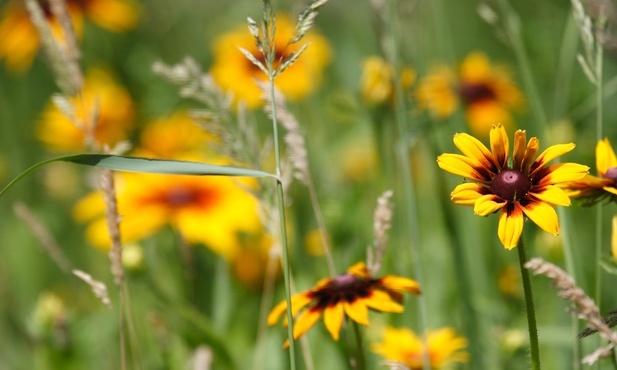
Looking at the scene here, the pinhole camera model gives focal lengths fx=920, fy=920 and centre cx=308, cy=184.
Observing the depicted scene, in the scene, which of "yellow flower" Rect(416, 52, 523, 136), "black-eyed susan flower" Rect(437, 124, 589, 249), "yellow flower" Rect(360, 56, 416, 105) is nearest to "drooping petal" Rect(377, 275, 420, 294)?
"black-eyed susan flower" Rect(437, 124, 589, 249)

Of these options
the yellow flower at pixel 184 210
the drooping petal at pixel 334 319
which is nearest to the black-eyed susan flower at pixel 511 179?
the drooping petal at pixel 334 319

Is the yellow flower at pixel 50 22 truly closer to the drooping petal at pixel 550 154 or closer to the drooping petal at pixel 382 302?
the drooping petal at pixel 382 302

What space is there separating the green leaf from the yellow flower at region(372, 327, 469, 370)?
21.6 inches

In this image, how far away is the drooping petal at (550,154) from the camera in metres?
0.93

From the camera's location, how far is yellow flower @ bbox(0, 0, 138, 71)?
9.68 ft

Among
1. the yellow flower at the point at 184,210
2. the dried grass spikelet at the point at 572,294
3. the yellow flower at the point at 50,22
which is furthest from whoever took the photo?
the yellow flower at the point at 50,22

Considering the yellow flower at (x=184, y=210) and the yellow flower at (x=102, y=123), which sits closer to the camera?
the yellow flower at (x=184, y=210)

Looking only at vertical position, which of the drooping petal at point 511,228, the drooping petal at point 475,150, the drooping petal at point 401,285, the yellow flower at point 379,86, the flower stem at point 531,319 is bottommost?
the flower stem at point 531,319

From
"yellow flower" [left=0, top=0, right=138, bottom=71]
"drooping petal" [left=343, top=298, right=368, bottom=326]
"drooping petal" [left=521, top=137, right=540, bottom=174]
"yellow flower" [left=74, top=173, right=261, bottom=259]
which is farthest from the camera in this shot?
"yellow flower" [left=0, top=0, right=138, bottom=71]

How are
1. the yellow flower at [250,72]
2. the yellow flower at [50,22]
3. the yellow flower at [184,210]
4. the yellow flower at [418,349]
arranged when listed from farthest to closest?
the yellow flower at [50,22], the yellow flower at [250,72], the yellow flower at [184,210], the yellow flower at [418,349]

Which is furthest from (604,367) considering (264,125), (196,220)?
(264,125)

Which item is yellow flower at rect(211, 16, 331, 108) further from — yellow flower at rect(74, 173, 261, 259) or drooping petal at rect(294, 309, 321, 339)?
drooping petal at rect(294, 309, 321, 339)

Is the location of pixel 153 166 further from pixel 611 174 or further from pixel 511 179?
pixel 611 174

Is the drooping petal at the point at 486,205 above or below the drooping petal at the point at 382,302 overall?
above
